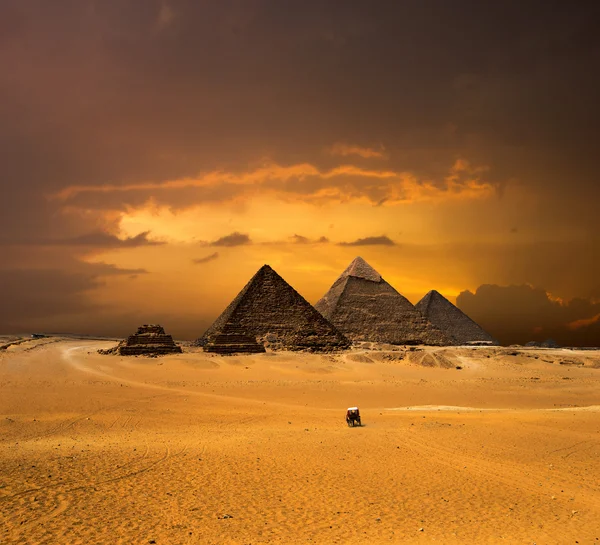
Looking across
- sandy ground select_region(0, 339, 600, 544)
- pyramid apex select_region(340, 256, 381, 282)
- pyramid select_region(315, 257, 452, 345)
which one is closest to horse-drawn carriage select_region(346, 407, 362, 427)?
sandy ground select_region(0, 339, 600, 544)

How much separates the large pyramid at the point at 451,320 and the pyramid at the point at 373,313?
53.3 ft

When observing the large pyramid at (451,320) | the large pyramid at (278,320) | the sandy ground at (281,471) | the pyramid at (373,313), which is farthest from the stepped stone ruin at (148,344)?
the large pyramid at (451,320)

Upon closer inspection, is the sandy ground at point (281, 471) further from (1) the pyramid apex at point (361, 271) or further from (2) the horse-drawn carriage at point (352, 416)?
(1) the pyramid apex at point (361, 271)

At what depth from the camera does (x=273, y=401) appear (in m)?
22.2

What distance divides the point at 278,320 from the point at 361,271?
32593 millimetres

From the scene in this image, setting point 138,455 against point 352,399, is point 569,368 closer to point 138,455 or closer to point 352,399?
A: point 352,399

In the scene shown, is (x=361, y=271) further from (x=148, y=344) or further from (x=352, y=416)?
(x=352, y=416)

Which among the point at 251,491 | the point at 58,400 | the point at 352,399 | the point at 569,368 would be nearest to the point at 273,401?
the point at 352,399

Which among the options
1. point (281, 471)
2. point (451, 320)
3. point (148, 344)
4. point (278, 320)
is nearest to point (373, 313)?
point (451, 320)

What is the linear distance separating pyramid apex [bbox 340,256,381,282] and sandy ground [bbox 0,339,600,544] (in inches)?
2308

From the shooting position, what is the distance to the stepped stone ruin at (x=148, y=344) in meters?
43.0

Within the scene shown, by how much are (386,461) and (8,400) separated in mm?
15015

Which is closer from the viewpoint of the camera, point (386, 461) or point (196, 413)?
point (386, 461)

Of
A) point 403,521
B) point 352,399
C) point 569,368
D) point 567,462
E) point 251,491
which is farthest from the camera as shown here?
point 569,368
